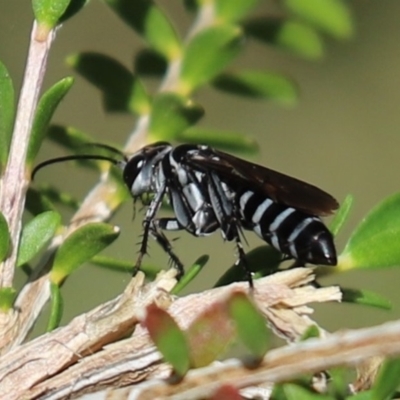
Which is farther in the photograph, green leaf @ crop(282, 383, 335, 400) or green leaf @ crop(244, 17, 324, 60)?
green leaf @ crop(244, 17, 324, 60)

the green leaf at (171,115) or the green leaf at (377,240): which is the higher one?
the green leaf at (171,115)

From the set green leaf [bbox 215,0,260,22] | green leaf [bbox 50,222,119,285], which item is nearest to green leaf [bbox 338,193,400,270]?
green leaf [bbox 50,222,119,285]

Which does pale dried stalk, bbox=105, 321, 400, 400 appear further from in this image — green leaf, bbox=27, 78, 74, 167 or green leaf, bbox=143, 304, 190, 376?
green leaf, bbox=27, 78, 74, 167

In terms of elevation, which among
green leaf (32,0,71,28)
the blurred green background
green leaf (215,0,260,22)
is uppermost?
green leaf (32,0,71,28)

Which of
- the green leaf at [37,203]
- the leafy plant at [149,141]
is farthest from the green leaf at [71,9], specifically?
the green leaf at [37,203]

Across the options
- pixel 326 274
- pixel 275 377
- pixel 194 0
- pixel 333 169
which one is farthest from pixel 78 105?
pixel 275 377

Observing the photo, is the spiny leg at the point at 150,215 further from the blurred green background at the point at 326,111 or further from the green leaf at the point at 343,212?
the blurred green background at the point at 326,111
